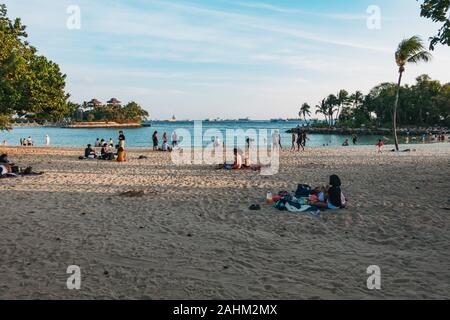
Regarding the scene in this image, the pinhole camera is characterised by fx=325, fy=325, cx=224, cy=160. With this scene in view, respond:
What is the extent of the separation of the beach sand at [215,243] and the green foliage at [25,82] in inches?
507

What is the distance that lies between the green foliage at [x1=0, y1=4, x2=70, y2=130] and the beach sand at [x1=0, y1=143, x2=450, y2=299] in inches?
507

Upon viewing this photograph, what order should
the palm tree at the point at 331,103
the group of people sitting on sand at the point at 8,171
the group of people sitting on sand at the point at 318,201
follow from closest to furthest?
the group of people sitting on sand at the point at 318,201
the group of people sitting on sand at the point at 8,171
the palm tree at the point at 331,103

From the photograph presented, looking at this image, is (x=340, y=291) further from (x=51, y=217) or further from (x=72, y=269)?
(x=51, y=217)

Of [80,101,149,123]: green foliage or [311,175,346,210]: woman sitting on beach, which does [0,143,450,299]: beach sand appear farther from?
[80,101,149,123]: green foliage

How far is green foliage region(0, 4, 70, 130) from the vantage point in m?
21.7

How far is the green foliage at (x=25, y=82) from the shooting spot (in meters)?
21.7

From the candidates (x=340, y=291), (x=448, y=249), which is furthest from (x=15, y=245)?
(x=448, y=249)

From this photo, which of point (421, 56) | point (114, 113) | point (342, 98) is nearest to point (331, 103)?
point (342, 98)

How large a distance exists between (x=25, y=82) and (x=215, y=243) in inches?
886

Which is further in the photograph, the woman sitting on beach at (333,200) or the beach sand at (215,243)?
the woman sitting on beach at (333,200)

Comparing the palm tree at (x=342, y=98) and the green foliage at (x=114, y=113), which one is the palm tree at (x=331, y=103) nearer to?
the palm tree at (x=342, y=98)

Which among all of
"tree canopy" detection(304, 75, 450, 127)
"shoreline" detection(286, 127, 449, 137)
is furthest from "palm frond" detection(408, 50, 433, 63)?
"tree canopy" detection(304, 75, 450, 127)

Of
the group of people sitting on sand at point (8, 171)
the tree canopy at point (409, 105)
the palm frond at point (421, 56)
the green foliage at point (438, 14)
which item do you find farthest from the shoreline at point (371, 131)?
the group of people sitting on sand at point (8, 171)

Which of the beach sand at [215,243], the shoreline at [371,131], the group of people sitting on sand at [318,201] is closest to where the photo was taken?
the beach sand at [215,243]
